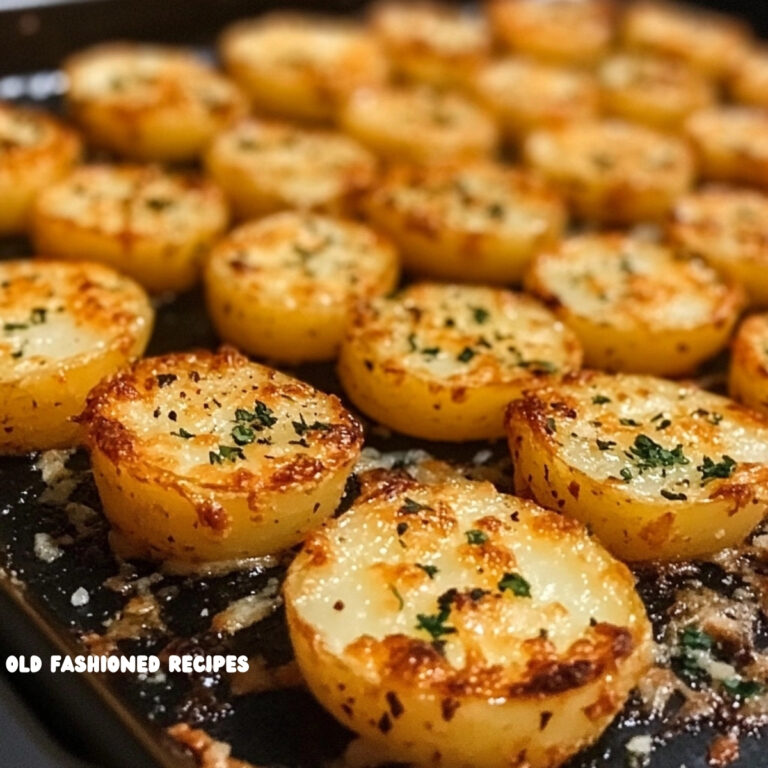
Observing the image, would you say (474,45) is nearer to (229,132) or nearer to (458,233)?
(229,132)

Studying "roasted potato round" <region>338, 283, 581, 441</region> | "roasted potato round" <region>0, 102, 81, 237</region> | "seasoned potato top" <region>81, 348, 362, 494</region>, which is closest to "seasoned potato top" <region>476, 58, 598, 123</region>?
"roasted potato round" <region>338, 283, 581, 441</region>

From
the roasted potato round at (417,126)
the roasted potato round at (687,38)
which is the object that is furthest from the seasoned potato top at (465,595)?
the roasted potato round at (687,38)

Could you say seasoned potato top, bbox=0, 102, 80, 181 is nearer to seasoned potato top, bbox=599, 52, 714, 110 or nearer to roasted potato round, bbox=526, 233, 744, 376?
roasted potato round, bbox=526, 233, 744, 376

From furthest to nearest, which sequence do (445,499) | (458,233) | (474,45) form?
(474,45)
(458,233)
(445,499)

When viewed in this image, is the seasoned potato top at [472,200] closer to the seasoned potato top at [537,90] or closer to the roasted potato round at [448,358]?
the roasted potato round at [448,358]

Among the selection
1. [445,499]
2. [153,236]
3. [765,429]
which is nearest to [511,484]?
[445,499]

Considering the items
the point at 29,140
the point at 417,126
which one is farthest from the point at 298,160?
the point at 29,140

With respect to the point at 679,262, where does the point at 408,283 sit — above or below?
below

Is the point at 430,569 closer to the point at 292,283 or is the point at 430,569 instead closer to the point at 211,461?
the point at 211,461
